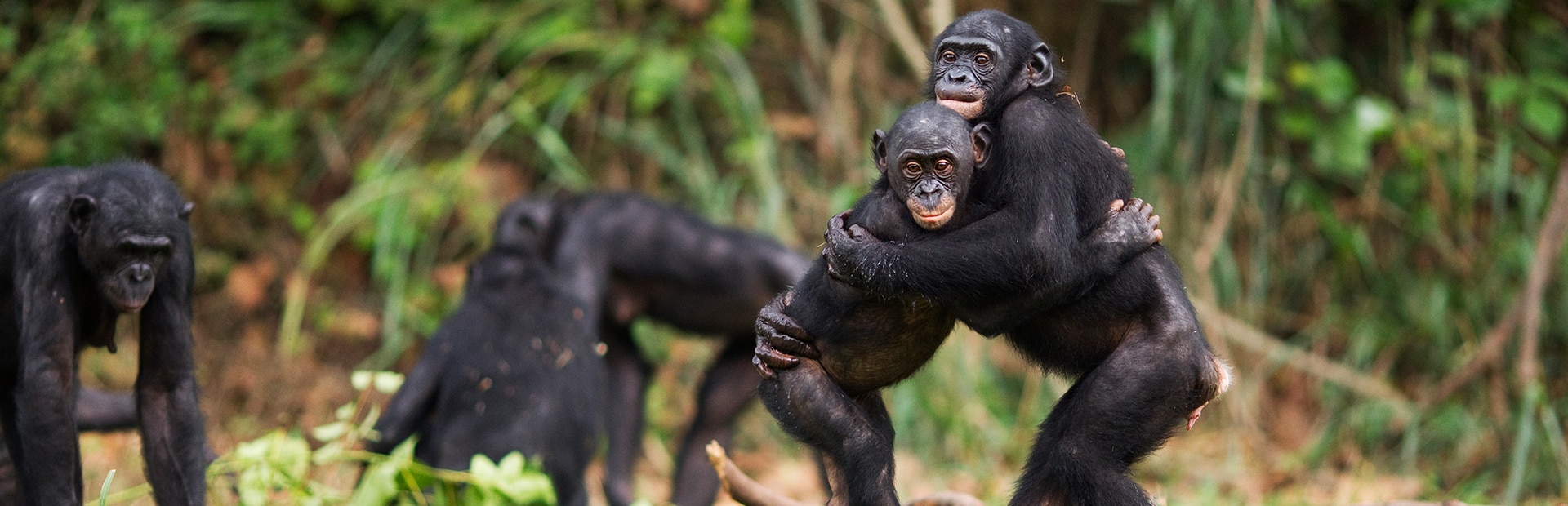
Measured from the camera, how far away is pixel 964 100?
427 centimetres

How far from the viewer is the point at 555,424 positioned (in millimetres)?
6203

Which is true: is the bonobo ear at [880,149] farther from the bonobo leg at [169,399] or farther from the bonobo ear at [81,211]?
the bonobo ear at [81,211]

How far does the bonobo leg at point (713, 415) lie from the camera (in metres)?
7.62

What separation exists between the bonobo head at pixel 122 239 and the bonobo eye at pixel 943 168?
8.17ft

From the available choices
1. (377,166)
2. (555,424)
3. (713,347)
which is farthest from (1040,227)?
(377,166)

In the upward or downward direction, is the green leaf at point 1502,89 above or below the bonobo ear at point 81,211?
below

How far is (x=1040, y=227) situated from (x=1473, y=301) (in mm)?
5926

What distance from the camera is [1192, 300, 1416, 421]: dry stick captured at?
8508 mm

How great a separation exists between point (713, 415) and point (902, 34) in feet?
9.26

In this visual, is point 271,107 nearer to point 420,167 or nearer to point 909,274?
point 420,167

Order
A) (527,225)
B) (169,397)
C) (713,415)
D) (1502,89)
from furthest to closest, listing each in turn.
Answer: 1. (1502,89)
2. (713,415)
3. (527,225)
4. (169,397)

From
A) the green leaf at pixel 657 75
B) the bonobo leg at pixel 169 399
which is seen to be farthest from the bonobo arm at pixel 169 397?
the green leaf at pixel 657 75

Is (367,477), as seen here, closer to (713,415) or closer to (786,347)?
(786,347)

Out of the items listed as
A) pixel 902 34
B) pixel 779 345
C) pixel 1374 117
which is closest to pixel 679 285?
pixel 902 34
